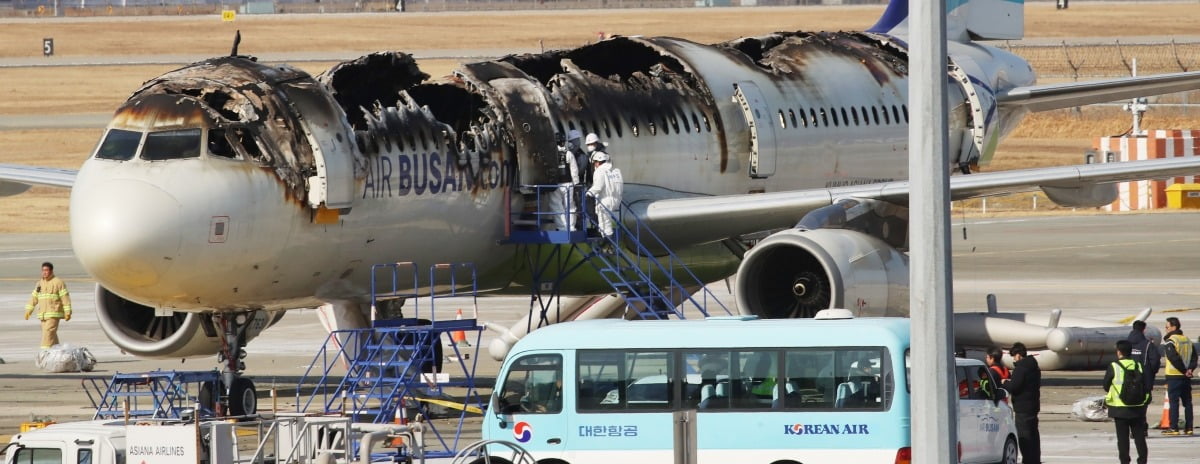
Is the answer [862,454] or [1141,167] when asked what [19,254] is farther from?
[862,454]

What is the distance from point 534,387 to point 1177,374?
7.81m

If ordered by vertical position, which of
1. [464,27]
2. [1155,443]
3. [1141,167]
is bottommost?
[1155,443]

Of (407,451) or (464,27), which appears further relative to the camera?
(464,27)

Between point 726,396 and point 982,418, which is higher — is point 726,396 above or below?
above

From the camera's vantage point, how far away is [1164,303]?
1521 inches

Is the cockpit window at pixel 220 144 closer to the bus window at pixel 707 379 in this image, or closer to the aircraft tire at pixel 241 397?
the aircraft tire at pixel 241 397

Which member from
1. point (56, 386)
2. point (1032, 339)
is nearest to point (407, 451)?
point (1032, 339)

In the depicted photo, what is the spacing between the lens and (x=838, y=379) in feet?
59.2

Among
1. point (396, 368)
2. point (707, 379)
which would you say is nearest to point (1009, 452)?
point (707, 379)

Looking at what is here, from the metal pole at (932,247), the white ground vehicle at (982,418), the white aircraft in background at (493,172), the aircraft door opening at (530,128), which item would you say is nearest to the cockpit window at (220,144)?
the white aircraft in background at (493,172)

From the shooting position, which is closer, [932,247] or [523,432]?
[932,247]

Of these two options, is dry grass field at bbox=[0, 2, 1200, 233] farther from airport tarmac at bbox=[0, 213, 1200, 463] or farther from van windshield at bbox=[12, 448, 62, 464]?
van windshield at bbox=[12, 448, 62, 464]

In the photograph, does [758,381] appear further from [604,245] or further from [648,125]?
[648,125]

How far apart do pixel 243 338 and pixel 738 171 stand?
27.8 feet
